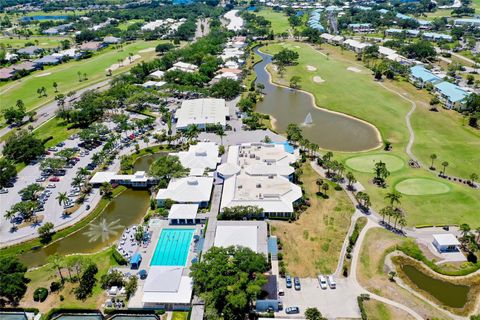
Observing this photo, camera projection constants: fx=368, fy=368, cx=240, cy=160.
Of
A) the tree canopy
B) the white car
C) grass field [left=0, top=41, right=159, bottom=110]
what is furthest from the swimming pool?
grass field [left=0, top=41, right=159, bottom=110]

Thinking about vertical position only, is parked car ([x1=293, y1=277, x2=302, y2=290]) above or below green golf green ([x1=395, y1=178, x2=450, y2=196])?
below

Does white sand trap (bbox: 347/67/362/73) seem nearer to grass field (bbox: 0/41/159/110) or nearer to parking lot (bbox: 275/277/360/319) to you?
grass field (bbox: 0/41/159/110)

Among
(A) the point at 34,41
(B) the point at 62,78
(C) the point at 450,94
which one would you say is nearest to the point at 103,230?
(B) the point at 62,78

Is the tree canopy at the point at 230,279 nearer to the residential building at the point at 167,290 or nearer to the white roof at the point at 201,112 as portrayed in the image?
the residential building at the point at 167,290

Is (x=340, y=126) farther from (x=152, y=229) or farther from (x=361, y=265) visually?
(x=152, y=229)

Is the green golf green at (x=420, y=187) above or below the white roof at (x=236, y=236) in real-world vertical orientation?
above

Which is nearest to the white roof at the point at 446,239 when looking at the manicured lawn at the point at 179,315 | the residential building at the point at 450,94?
the manicured lawn at the point at 179,315

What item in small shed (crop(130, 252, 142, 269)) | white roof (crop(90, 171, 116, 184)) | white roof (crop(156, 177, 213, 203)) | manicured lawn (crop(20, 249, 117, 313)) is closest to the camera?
manicured lawn (crop(20, 249, 117, 313))
